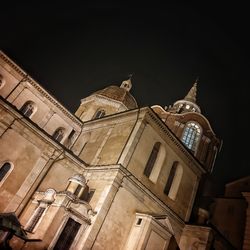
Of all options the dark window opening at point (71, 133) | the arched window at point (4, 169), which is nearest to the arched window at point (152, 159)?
the dark window opening at point (71, 133)

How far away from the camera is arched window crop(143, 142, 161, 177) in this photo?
66.4 ft

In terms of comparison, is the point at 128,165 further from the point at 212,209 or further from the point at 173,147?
the point at 212,209

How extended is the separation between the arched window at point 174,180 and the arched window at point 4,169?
11384mm

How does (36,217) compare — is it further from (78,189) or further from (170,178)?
(170,178)

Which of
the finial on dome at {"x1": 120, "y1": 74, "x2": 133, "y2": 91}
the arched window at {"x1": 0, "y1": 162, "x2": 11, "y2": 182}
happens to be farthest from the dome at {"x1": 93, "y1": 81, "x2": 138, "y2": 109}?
the arched window at {"x1": 0, "y1": 162, "x2": 11, "y2": 182}

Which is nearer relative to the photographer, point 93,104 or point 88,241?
point 88,241

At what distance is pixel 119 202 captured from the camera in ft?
57.3

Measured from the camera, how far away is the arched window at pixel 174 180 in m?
21.5

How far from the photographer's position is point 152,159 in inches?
820

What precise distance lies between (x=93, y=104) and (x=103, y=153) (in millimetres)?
11861

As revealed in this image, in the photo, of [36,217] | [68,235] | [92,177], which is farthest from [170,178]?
[36,217]

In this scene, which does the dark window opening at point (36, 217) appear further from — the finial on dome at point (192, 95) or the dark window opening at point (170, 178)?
the finial on dome at point (192, 95)

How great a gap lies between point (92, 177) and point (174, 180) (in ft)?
22.5

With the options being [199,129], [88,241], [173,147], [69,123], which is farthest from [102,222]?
[199,129]
